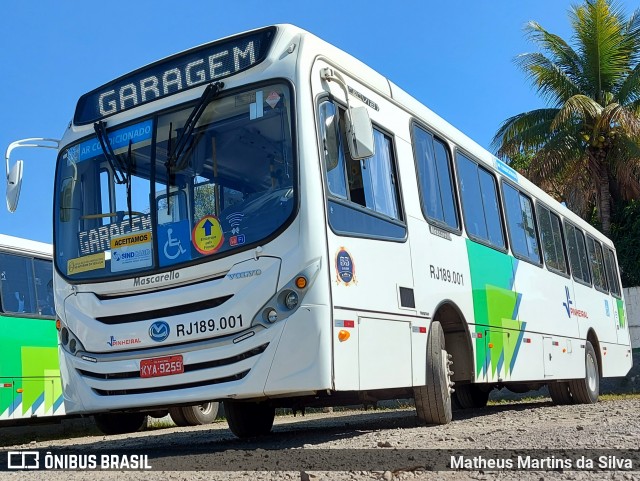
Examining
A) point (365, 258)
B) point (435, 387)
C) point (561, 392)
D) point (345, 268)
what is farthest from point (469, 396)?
point (345, 268)

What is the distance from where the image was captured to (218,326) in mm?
6531

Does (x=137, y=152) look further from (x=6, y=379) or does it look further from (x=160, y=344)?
(x=6, y=379)

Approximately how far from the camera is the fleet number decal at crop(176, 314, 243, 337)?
6480 millimetres

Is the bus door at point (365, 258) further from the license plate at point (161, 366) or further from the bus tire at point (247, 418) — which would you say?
the bus tire at point (247, 418)

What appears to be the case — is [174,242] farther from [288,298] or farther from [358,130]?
[358,130]

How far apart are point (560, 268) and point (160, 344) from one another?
8699mm

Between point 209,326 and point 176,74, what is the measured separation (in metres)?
2.37

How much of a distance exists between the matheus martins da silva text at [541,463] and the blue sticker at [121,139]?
12.7 ft

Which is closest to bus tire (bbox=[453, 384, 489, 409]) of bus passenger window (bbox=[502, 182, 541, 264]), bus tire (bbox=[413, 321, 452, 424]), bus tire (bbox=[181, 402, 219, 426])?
bus passenger window (bbox=[502, 182, 541, 264])

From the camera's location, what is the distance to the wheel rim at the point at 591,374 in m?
14.3

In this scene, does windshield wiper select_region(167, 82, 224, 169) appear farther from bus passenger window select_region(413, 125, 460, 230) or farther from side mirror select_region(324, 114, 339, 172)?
bus passenger window select_region(413, 125, 460, 230)

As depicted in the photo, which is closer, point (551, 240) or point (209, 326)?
point (209, 326)

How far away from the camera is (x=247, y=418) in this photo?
9367 millimetres

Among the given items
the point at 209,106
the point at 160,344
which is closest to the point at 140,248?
the point at 160,344
